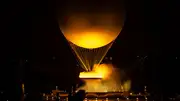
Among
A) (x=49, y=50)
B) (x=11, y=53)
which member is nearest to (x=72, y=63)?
(x=49, y=50)

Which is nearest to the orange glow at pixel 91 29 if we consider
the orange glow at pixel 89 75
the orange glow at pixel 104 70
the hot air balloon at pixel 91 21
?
the hot air balloon at pixel 91 21

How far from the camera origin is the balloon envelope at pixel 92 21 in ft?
32.9

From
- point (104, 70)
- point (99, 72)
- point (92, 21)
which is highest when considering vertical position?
point (92, 21)

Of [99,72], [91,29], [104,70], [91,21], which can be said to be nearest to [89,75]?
[99,72]

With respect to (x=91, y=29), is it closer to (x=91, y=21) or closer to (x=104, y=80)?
(x=91, y=21)

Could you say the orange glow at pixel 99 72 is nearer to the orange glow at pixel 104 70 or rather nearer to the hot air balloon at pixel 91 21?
the orange glow at pixel 104 70

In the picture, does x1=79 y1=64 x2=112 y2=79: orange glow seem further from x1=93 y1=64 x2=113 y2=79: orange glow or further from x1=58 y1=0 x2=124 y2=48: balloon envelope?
x1=58 y1=0 x2=124 y2=48: balloon envelope

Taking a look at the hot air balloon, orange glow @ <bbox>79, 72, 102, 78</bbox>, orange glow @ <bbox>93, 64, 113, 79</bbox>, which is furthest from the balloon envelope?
orange glow @ <bbox>93, 64, 113, 79</bbox>

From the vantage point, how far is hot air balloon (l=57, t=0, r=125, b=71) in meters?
10.0

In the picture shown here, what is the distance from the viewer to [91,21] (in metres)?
9.98

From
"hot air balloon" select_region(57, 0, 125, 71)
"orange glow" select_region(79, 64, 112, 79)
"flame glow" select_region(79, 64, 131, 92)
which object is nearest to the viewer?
"hot air balloon" select_region(57, 0, 125, 71)

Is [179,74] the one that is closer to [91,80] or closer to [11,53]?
[91,80]

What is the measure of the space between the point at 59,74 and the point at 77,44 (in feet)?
9.12

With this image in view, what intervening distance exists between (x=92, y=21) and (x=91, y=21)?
2cm
